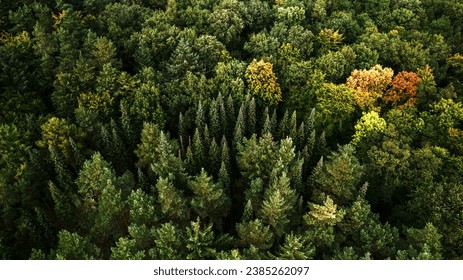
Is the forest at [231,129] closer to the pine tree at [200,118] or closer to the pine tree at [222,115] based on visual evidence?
the pine tree at [222,115]

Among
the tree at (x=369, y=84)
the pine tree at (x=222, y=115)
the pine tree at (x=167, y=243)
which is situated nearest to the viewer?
the pine tree at (x=167, y=243)

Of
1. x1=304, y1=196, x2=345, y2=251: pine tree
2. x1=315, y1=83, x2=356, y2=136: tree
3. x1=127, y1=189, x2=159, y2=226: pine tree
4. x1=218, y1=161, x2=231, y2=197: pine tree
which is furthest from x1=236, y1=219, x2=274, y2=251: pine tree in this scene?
x1=315, y1=83, x2=356, y2=136: tree

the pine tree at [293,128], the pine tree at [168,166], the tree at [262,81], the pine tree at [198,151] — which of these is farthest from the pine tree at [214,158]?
the tree at [262,81]

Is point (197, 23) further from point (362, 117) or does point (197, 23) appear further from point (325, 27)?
point (362, 117)

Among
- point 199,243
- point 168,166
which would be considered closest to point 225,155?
point 168,166

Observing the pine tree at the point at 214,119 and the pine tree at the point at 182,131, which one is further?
the pine tree at the point at 214,119

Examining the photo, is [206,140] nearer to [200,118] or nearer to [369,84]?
[200,118]

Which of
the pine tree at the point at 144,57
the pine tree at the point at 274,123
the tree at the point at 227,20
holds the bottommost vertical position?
the pine tree at the point at 274,123

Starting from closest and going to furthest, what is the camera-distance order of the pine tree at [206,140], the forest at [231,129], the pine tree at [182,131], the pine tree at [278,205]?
the pine tree at [278,205]
the forest at [231,129]
the pine tree at [206,140]
the pine tree at [182,131]

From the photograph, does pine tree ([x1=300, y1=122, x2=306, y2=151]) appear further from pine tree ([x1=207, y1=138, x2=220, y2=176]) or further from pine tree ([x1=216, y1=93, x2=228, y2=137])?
pine tree ([x1=207, y1=138, x2=220, y2=176])
